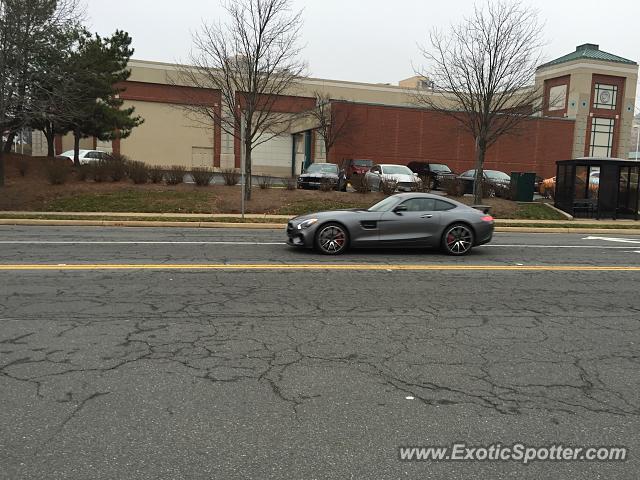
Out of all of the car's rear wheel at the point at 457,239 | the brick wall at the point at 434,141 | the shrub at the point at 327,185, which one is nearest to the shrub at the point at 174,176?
the shrub at the point at 327,185

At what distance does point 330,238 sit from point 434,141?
33137mm

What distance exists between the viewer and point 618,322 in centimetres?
627

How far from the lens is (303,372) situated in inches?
177

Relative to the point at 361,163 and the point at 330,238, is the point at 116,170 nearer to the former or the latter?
the point at 361,163

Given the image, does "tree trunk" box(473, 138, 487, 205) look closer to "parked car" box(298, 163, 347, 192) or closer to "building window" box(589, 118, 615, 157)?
"parked car" box(298, 163, 347, 192)

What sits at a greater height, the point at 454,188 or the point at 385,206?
the point at 454,188

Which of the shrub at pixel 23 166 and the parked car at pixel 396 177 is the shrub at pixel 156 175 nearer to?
the shrub at pixel 23 166

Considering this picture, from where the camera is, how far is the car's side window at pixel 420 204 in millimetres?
10969

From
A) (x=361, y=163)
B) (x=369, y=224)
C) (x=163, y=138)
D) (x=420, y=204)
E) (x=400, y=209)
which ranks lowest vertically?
(x=369, y=224)

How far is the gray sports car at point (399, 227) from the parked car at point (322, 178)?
13.0 meters

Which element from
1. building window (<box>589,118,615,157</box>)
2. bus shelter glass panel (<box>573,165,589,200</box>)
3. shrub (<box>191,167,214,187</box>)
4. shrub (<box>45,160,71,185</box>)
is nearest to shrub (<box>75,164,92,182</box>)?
shrub (<box>45,160,71,185</box>)

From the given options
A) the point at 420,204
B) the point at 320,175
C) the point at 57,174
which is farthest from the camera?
the point at 320,175

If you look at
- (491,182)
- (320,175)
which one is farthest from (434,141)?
(320,175)

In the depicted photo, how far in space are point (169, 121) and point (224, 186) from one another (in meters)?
33.6
